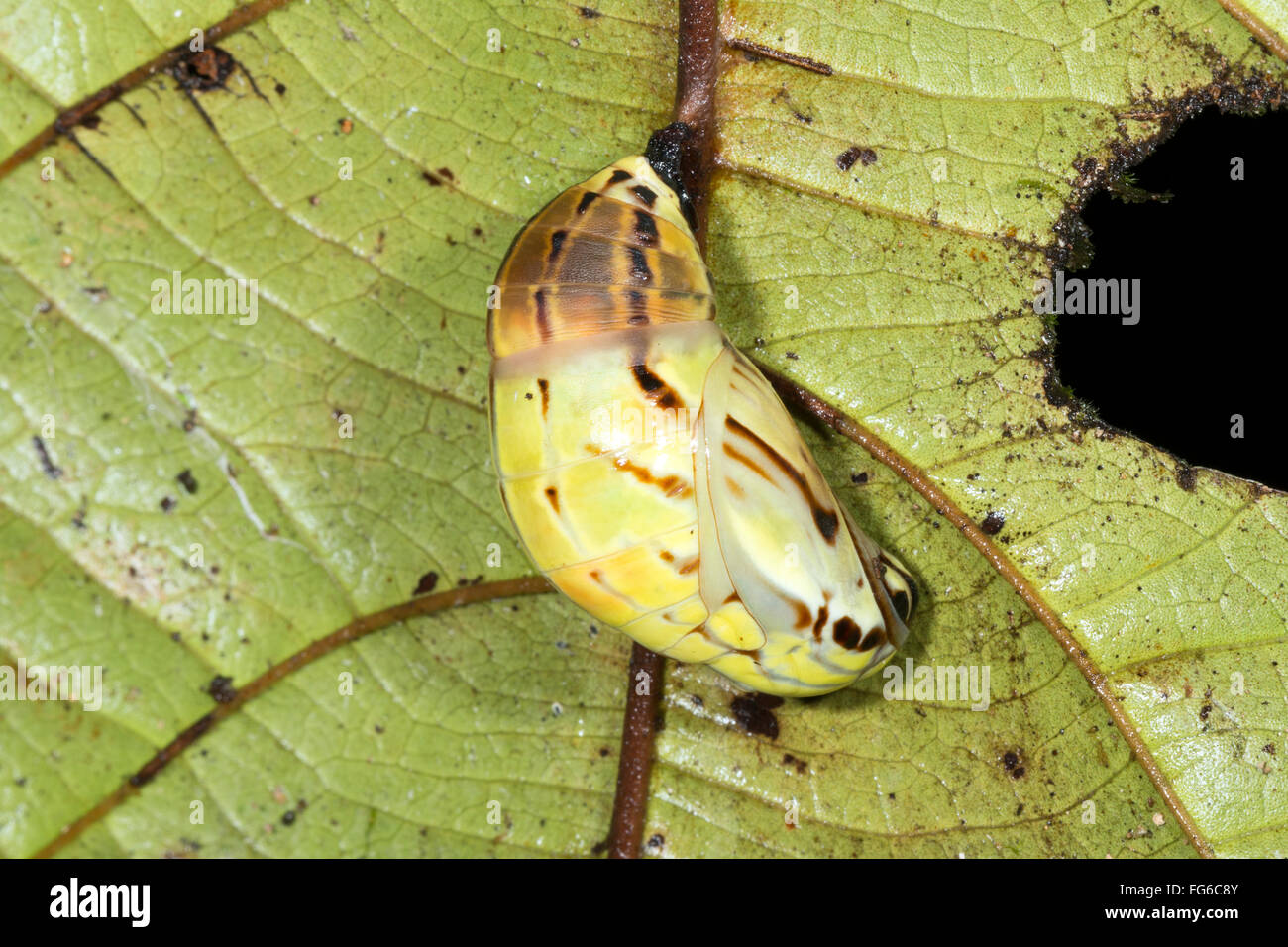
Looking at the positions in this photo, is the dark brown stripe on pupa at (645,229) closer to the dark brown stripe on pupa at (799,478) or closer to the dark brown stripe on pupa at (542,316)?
the dark brown stripe on pupa at (542,316)

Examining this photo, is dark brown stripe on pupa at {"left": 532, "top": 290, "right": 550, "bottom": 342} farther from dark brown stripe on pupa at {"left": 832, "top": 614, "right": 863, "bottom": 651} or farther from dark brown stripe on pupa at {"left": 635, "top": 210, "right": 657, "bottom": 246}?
dark brown stripe on pupa at {"left": 832, "top": 614, "right": 863, "bottom": 651}

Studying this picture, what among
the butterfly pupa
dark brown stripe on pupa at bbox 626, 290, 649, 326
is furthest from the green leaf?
dark brown stripe on pupa at bbox 626, 290, 649, 326

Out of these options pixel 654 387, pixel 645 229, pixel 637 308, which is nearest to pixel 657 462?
pixel 654 387

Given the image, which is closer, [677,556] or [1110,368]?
[677,556]

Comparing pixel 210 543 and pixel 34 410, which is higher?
pixel 34 410
